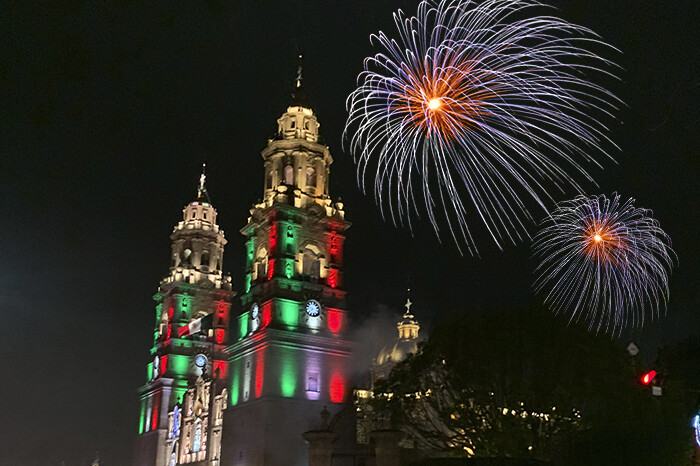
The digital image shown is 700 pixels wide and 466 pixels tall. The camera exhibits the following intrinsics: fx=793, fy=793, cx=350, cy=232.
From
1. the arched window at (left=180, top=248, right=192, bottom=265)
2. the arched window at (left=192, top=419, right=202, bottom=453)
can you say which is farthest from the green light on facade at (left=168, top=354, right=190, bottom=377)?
the arched window at (left=180, top=248, right=192, bottom=265)

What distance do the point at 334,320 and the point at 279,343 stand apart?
6.04m

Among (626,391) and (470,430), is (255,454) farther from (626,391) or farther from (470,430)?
(626,391)

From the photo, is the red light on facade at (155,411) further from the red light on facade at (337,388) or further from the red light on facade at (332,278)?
the red light on facade at (332,278)

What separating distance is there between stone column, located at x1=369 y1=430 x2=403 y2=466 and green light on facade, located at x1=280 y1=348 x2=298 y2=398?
68.4 feet

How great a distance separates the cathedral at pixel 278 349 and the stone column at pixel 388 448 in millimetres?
9068

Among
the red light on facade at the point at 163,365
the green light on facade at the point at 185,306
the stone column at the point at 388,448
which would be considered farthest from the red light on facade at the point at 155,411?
the stone column at the point at 388,448

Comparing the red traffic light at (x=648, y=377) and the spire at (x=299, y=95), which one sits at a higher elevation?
the spire at (x=299, y=95)

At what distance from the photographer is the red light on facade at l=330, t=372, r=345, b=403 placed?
6366cm

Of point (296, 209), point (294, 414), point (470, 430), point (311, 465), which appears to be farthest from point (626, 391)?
point (296, 209)

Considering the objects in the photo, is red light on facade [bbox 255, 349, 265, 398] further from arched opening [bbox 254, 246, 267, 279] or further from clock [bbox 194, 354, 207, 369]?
clock [bbox 194, 354, 207, 369]

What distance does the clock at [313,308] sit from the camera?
64.2 metres

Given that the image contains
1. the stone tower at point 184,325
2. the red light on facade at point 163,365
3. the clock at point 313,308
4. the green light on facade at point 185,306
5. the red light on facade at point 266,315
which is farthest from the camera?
the green light on facade at point 185,306

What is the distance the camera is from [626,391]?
3788cm

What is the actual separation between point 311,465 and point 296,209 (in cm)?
2773
